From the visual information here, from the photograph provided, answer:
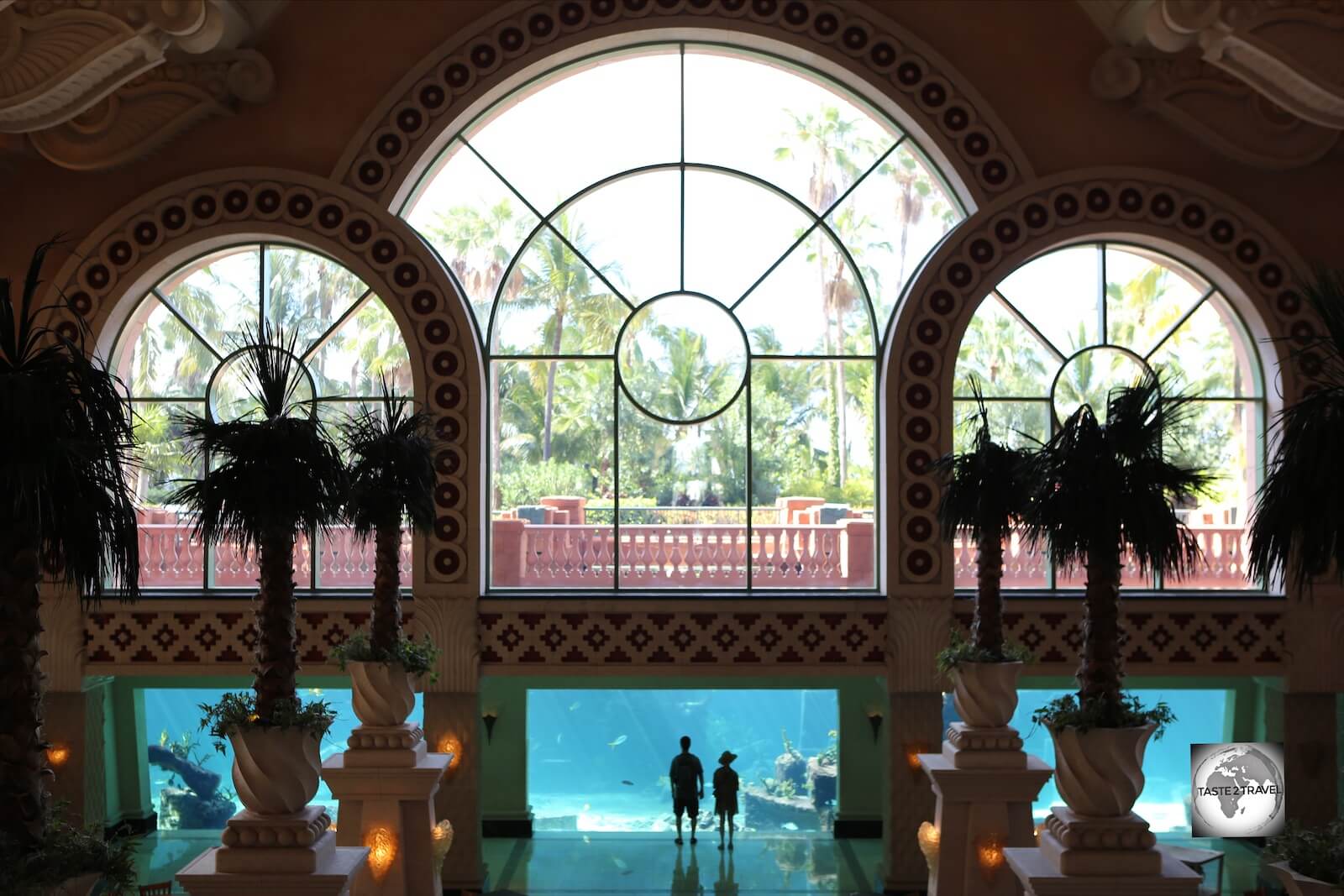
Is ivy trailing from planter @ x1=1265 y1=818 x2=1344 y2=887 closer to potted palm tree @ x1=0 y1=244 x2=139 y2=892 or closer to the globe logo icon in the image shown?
the globe logo icon

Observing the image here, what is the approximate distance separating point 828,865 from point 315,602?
6950 mm

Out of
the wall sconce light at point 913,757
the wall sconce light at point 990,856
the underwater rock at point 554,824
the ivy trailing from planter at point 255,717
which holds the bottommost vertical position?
the underwater rock at point 554,824

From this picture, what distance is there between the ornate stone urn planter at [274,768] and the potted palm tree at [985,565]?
19.8ft

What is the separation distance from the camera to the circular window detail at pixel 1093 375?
14.3 m

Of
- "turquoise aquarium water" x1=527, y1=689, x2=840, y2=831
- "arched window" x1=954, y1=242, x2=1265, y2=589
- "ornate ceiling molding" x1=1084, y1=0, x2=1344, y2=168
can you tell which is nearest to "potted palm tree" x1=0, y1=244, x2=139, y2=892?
"arched window" x1=954, y1=242, x2=1265, y2=589

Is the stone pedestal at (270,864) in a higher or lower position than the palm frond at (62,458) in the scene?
lower


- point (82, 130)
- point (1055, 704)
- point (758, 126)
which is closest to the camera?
point (1055, 704)

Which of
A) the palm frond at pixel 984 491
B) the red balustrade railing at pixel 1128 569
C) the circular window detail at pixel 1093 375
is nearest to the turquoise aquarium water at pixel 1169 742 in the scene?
the red balustrade railing at pixel 1128 569

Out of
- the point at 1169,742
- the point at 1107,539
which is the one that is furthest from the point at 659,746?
the point at 1107,539

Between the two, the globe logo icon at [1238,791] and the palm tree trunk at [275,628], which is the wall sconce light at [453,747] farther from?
the globe logo icon at [1238,791]

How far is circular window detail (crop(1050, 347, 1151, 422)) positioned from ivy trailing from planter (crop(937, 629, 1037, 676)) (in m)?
3.78

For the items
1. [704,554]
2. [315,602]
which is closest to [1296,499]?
[704,554]

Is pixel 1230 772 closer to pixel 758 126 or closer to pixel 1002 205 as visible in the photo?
pixel 1002 205

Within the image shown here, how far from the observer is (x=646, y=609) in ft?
45.4
